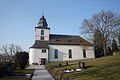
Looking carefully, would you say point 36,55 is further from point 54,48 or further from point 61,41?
point 61,41

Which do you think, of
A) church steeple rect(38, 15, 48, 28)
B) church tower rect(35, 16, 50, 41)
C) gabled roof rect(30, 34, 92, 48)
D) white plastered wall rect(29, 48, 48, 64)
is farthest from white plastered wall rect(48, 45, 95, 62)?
church steeple rect(38, 15, 48, 28)

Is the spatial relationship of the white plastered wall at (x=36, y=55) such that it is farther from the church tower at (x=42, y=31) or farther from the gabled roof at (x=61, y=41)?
the church tower at (x=42, y=31)

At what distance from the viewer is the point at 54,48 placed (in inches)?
1756

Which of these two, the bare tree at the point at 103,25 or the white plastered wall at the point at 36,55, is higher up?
the bare tree at the point at 103,25

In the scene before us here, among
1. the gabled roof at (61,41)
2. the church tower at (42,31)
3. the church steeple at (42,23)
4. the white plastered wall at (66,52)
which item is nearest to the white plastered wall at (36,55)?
the gabled roof at (61,41)

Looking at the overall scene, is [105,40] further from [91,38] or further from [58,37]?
[58,37]

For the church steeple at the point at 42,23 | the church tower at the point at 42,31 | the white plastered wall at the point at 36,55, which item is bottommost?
the white plastered wall at the point at 36,55

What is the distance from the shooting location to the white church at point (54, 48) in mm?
42312

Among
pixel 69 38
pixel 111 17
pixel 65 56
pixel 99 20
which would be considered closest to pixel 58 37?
pixel 69 38

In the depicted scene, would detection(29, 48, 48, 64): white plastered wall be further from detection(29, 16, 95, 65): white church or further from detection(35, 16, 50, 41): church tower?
detection(35, 16, 50, 41): church tower

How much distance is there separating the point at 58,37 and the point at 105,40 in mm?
17364

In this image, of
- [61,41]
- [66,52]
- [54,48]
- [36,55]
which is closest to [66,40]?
[61,41]

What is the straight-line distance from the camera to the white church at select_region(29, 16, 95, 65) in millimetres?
42312

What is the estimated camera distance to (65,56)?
149 feet
